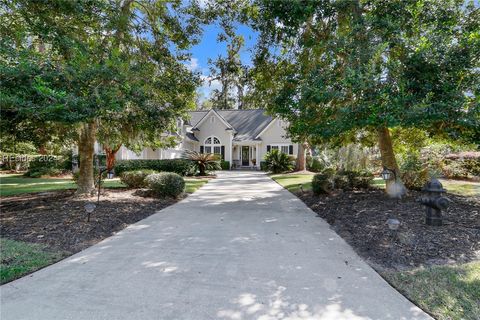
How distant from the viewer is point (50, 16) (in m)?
7.42

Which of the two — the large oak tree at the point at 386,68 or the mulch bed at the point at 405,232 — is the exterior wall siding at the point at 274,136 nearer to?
the large oak tree at the point at 386,68

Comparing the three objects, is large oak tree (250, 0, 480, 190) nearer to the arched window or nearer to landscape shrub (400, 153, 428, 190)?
landscape shrub (400, 153, 428, 190)

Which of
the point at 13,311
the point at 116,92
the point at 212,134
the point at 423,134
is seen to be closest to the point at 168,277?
the point at 13,311

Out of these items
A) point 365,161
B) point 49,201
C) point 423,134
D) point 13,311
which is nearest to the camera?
point 13,311

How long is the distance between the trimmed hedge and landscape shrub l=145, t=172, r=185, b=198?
975 cm

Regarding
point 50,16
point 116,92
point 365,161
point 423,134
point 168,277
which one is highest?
point 50,16

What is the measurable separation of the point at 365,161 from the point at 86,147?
45.9 ft

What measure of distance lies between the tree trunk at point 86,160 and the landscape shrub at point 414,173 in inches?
435

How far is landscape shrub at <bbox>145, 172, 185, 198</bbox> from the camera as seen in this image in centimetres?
1020

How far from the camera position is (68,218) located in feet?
22.6

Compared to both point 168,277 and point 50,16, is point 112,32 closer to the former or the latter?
point 50,16

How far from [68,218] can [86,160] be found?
383 cm

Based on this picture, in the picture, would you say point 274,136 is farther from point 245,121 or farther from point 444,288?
point 444,288

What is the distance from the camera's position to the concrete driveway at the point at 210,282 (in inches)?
119
